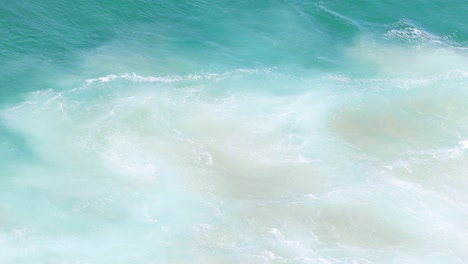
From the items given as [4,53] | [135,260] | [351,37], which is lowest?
[135,260]

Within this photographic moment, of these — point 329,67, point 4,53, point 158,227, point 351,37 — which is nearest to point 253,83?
point 329,67

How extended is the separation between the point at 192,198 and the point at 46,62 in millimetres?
46842

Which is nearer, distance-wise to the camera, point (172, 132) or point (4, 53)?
point (172, 132)

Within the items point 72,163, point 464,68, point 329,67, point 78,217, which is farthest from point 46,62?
point 464,68

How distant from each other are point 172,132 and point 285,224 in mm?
30245

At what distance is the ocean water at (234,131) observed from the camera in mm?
114250

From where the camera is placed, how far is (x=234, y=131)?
131 metres

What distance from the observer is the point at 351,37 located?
155125 millimetres

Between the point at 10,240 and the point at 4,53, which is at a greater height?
the point at 4,53

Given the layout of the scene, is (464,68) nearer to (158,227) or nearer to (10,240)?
(158,227)

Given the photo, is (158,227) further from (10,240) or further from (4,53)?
(4,53)

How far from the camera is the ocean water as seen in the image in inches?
4498

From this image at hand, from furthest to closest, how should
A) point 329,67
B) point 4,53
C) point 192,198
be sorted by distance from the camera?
point 329,67, point 4,53, point 192,198

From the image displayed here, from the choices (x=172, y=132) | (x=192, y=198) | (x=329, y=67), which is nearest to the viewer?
(x=192, y=198)
